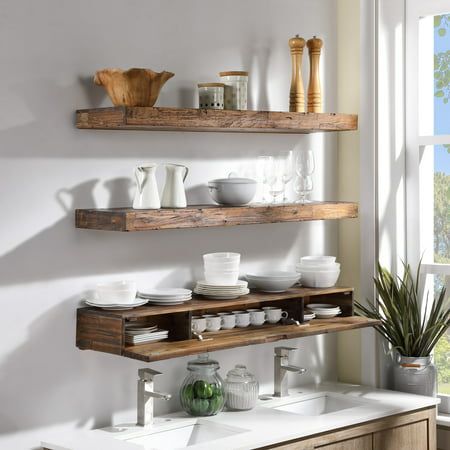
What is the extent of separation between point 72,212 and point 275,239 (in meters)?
1.06

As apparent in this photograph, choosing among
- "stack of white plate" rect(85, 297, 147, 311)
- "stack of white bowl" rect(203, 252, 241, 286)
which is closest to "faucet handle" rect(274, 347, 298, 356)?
"stack of white bowl" rect(203, 252, 241, 286)

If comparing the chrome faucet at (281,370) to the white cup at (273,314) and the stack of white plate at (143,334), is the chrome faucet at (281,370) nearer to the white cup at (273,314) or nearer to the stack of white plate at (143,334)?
the white cup at (273,314)

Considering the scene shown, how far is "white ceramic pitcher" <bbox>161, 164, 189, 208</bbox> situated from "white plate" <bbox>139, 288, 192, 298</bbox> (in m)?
0.32

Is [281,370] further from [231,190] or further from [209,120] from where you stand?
[209,120]

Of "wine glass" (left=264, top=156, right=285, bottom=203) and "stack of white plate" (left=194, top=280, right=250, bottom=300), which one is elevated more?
"wine glass" (left=264, top=156, right=285, bottom=203)

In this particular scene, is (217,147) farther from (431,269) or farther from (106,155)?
(431,269)

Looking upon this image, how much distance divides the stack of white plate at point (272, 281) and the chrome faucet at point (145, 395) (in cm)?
60

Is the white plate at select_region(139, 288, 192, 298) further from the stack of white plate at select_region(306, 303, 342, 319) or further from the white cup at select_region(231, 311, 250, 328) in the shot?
the stack of white plate at select_region(306, 303, 342, 319)

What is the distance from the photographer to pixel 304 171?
12.6ft

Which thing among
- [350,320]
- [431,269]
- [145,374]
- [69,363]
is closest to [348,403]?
[350,320]

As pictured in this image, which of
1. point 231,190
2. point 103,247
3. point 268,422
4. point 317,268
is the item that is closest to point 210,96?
point 231,190

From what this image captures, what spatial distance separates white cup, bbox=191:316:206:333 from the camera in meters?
3.49

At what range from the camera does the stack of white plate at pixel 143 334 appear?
3268mm

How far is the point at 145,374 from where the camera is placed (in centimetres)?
342
